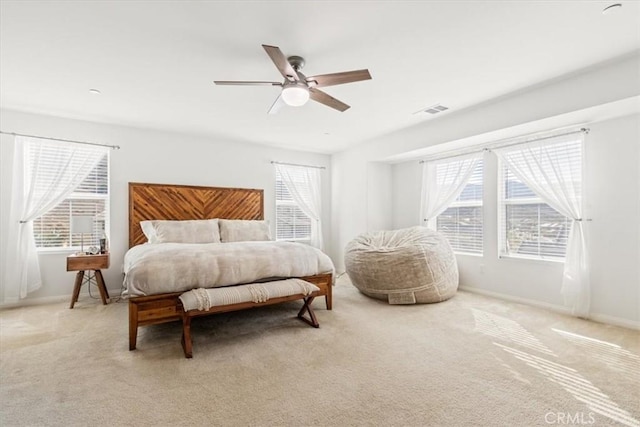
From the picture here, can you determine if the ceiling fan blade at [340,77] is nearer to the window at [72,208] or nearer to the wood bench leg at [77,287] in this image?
the window at [72,208]

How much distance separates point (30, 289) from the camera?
12.6 feet

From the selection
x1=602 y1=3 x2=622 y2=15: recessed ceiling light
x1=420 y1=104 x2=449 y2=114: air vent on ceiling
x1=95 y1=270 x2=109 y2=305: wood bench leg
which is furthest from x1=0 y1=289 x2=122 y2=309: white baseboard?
x1=602 y1=3 x2=622 y2=15: recessed ceiling light

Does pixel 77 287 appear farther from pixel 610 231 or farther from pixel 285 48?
pixel 610 231

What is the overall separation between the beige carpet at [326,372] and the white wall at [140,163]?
3.39 ft

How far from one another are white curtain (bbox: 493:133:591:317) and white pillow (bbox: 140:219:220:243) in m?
4.29

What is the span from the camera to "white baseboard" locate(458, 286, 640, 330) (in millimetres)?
3039

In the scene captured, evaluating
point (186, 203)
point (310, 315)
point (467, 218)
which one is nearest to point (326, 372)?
point (310, 315)

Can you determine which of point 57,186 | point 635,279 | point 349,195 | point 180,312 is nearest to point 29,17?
point 180,312

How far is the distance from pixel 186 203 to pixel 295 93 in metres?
3.22

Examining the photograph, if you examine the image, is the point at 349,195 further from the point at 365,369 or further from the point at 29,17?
the point at 29,17

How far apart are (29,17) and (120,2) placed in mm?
733

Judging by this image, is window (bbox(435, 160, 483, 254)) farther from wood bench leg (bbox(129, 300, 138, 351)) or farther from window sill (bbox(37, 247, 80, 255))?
window sill (bbox(37, 247, 80, 255))

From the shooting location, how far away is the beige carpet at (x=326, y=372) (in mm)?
1710

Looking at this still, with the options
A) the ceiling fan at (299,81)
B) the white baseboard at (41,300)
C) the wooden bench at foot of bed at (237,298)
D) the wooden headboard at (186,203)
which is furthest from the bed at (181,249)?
the ceiling fan at (299,81)
